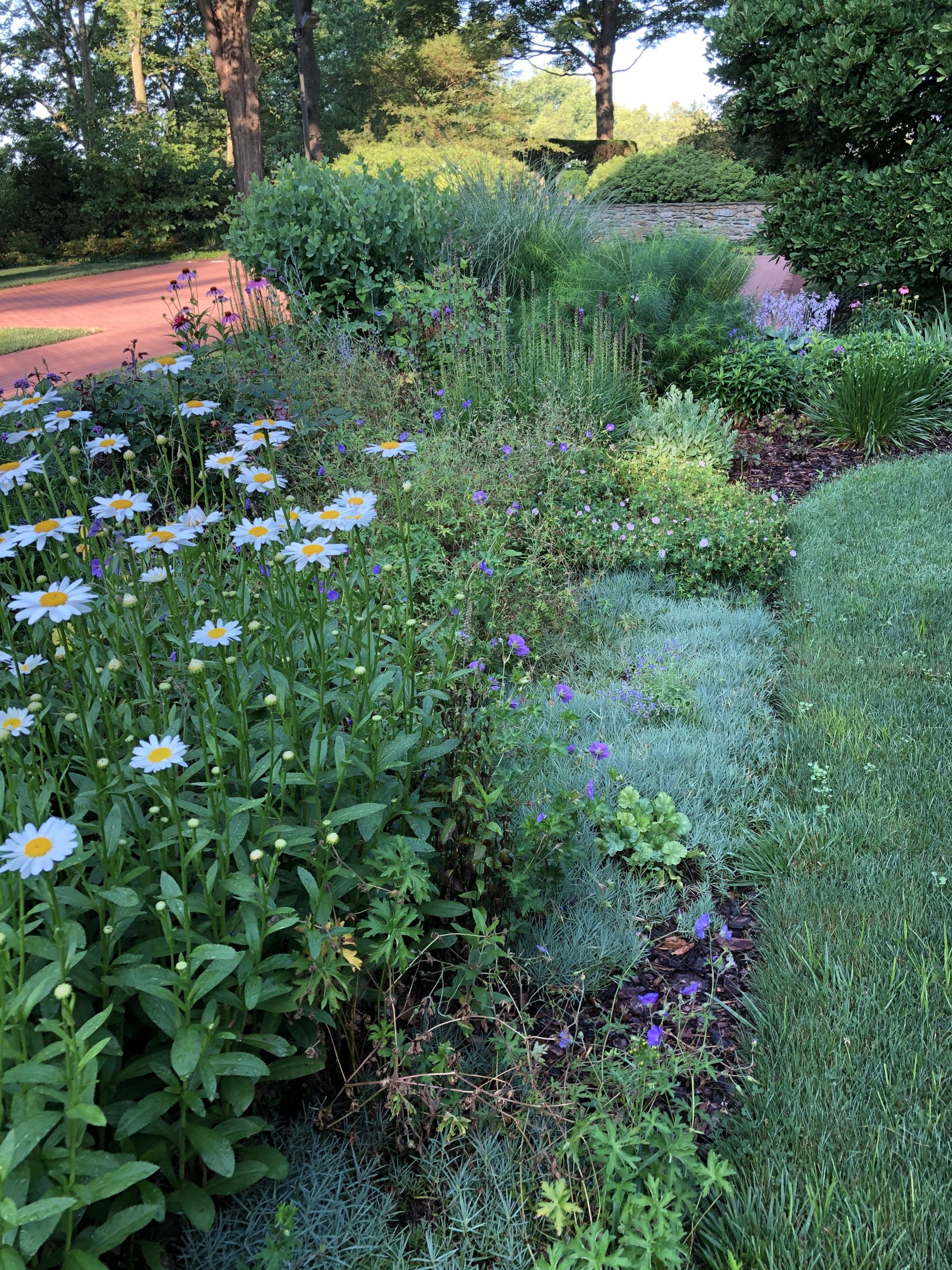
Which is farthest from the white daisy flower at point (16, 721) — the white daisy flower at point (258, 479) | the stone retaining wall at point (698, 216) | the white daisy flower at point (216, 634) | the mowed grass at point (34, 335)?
the stone retaining wall at point (698, 216)

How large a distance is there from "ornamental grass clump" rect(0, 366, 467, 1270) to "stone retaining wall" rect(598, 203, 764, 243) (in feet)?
37.9

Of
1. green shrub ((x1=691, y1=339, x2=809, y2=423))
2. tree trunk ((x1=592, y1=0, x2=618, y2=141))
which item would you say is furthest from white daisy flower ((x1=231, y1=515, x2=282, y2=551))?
tree trunk ((x1=592, y1=0, x2=618, y2=141))

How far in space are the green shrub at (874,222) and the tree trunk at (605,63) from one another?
16368 millimetres

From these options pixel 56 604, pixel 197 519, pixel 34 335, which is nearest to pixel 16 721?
pixel 56 604

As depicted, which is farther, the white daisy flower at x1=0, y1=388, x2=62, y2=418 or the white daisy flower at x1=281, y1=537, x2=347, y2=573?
the white daisy flower at x1=0, y1=388, x2=62, y2=418

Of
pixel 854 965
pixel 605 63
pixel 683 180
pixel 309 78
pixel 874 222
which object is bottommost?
pixel 854 965

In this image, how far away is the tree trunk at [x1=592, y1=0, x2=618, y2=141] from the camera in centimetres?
2102

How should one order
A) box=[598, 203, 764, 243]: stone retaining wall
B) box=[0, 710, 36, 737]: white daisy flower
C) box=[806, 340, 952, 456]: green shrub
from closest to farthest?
box=[0, 710, 36, 737]: white daisy flower, box=[806, 340, 952, 456]: green shrub, box=[598, 203, 764, 243]: stone retaining wall

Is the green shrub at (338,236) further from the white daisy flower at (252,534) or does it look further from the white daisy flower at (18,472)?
the white daisy flower at (252,534)

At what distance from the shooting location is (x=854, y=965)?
187 cm

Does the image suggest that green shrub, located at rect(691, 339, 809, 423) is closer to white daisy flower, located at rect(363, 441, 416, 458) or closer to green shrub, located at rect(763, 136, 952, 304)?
green shrub, located at rect(763, 136, 952, 304)

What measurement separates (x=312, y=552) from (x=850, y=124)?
675 centimetres

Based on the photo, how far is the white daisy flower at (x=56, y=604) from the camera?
1.16m

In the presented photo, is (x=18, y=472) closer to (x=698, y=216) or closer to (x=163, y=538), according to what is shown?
(x=163, y=538)
